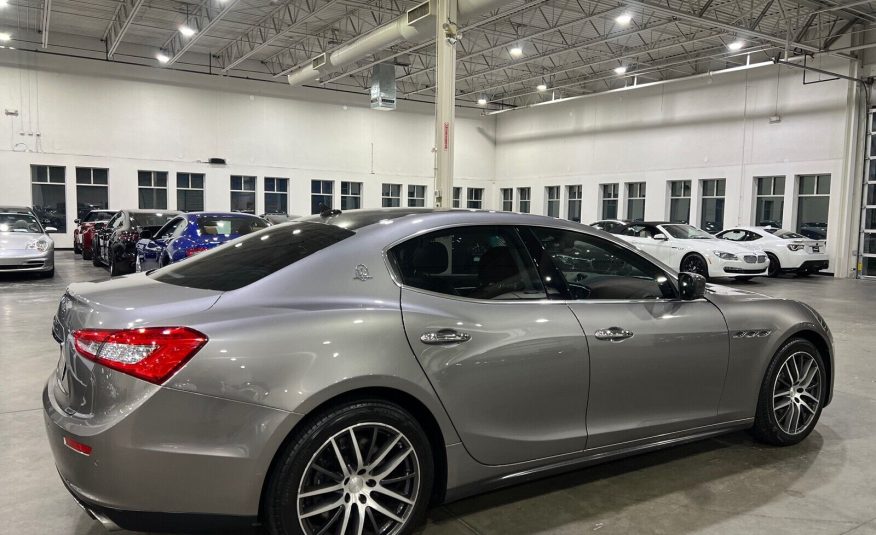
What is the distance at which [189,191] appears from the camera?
24.1m

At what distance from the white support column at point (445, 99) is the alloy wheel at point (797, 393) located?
25.7 ft

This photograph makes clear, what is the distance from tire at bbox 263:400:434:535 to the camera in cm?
222

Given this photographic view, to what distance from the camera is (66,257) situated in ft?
63.0

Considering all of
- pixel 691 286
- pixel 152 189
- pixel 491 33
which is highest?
pixel 491 33

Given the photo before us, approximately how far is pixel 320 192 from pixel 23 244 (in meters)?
15.2

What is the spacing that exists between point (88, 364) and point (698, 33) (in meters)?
19.7

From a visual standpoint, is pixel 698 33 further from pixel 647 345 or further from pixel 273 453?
pixel 273 453

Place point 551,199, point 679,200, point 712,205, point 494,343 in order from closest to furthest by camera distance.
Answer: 1. point 494,343
2. point 712,205
3. point 679,200
4. point 551,199

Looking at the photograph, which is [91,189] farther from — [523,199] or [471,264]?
[471,264]

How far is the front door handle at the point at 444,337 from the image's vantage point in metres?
2.47

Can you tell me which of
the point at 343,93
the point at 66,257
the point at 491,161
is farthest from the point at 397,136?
the point at 66,257

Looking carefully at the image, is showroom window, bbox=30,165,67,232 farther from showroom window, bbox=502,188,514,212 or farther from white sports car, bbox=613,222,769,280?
white sports car, bbox=613,222,769,280

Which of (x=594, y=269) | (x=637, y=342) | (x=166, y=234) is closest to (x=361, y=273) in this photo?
(x=637, y=342)

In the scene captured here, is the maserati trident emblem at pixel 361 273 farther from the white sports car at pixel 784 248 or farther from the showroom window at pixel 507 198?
the showroom window at pixel 507 198
